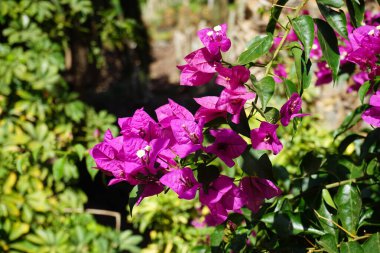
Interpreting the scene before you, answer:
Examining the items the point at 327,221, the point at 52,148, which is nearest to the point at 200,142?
the point at 327,221

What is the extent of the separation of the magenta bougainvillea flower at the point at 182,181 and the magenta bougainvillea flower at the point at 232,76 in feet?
0.44

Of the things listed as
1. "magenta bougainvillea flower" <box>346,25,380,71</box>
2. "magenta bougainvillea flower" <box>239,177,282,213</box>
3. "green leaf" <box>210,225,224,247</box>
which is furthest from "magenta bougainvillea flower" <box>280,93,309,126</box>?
"green leaf" <box>210,225,224,247</box>

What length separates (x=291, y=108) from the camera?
23.6 inches

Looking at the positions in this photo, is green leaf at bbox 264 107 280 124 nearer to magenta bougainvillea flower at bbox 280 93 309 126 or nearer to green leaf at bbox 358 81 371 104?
magenta bougainvillea flower at bbox 280 93 309 126

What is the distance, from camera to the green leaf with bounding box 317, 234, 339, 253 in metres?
0.68

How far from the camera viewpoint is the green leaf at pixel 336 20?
2.15ft

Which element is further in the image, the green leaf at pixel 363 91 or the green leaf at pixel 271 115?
→ the green leaf at pixel 363 91

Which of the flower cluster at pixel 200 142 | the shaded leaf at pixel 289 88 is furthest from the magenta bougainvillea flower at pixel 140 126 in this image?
the shaded leaf at pixel 289 88

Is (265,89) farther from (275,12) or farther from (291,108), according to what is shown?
(275,12)

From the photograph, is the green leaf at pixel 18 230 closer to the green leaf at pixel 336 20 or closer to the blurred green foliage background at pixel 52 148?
the blurred green foliage background at pixel 52 148

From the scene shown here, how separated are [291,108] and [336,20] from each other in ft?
0.59

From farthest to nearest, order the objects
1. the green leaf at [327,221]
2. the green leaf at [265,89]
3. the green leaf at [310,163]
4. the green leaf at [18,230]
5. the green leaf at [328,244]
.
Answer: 1. the green leaf at [18,230]
2. the green leaf at [310,163]
3. the green leaf at [327,221]
4. the green leaf at [328,244]
5. the green leaf at [265,89]

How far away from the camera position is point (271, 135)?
0.59 meters

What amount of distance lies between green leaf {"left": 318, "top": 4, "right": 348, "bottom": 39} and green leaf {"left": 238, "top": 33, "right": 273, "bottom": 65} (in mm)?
92
